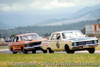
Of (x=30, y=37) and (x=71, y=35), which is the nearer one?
(x=71, y=35)

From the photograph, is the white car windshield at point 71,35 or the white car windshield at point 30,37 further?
the white car windshield at point 30,37

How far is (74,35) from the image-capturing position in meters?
22.4

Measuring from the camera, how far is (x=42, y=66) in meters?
13.4

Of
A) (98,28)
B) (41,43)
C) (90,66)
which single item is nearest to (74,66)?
(90,66)

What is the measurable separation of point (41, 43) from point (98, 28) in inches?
3014

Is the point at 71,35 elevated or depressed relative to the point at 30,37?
elevated

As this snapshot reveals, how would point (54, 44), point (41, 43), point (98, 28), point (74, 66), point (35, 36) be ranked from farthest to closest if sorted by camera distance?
point (98, 28) < point (35, 36) < point (41, 43) < point (54, 44) < point (74, 66)

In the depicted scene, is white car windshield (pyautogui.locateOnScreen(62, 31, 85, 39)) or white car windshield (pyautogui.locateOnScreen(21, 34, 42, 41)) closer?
white car windshield (pyautogui.locateOnScreen(62, 31, 85, 39))

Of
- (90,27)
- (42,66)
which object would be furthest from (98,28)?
(42,66)

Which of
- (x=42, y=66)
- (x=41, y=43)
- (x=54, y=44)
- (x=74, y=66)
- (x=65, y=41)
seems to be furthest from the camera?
(x=41, y=43)

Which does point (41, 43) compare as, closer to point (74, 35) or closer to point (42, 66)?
point (74, 35)

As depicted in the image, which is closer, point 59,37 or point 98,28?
point 59,37

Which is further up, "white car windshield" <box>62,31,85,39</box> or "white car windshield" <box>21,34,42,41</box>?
"white car windshield" <box>62,31,85,39</box>

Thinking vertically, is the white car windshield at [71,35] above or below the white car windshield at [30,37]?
above
